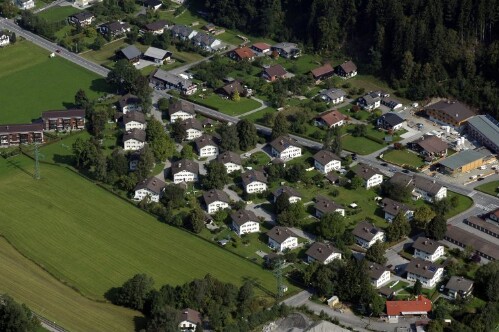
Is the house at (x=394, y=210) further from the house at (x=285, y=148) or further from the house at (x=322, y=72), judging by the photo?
the house at (x=322, y=72)

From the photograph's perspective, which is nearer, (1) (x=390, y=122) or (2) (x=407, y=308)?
(2) (x=407, y=308)

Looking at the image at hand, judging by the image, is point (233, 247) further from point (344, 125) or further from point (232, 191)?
point (344, 125)

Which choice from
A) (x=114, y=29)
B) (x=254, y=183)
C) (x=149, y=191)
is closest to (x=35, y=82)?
(x=114, y=29)

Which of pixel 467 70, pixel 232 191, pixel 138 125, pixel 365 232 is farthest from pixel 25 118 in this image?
pixel 467 70

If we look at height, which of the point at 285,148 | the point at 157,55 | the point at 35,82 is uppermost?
the point at 157,55

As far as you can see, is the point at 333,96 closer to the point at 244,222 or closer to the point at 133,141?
the point at 133,141

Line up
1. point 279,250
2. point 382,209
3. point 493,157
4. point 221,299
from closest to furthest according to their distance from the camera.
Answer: point 221,299 → point 279,250 → point 382,209 → point 493,157

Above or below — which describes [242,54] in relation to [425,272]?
above
